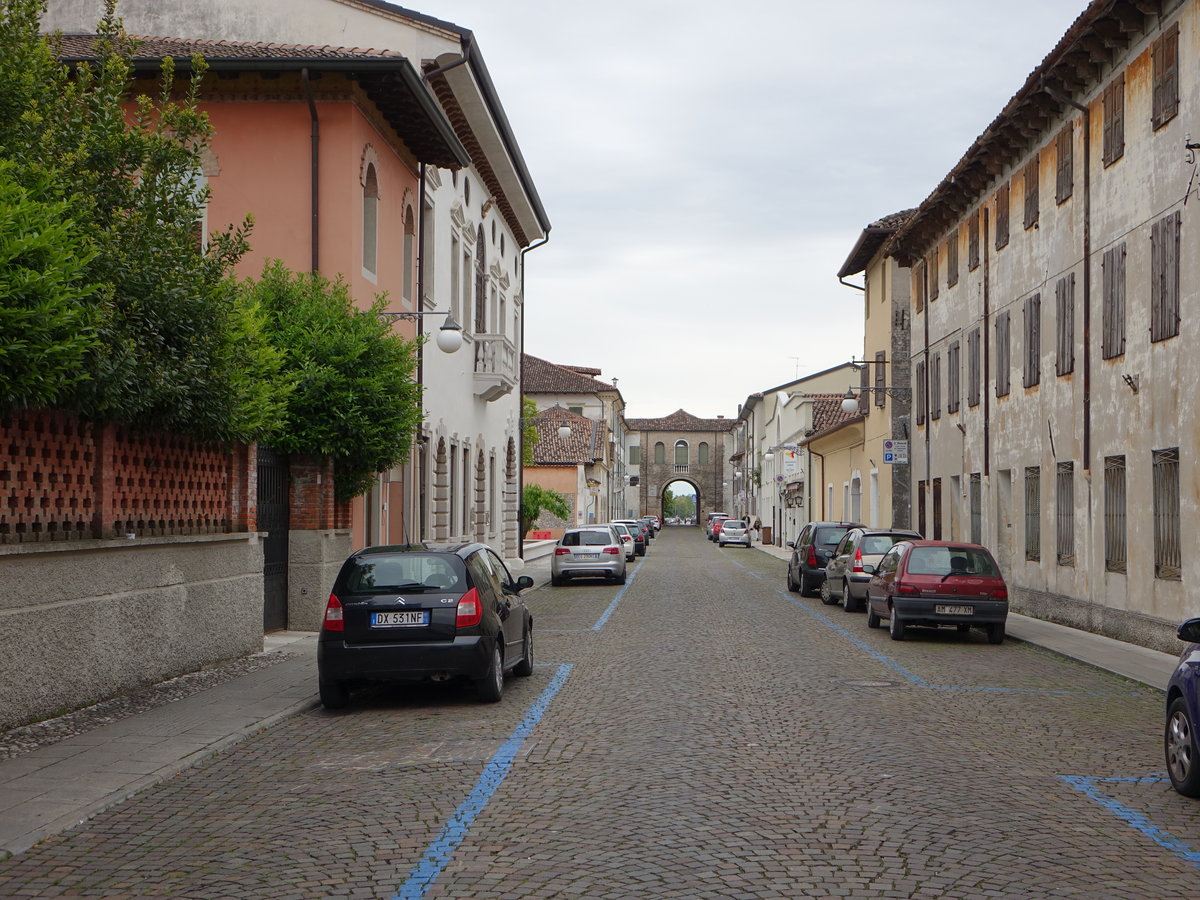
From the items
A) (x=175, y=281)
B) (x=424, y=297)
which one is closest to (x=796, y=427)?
(x=424, y=297)

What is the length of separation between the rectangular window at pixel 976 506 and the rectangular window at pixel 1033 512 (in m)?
3.32

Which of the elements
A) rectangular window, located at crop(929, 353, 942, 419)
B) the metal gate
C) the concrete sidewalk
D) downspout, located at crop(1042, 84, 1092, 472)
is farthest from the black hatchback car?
rectangular window, located at crop(929, 353, 942, 419)

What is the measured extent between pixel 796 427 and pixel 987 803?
60807mm

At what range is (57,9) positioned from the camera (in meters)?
25.4

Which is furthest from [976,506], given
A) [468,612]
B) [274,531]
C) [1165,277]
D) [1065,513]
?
[468,612]

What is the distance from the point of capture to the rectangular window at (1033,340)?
75.9ft

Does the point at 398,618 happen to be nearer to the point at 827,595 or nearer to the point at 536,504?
the point at 827,595

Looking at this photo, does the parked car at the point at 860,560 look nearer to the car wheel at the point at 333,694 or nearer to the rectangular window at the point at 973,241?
the rectangular window at the point at 973,241

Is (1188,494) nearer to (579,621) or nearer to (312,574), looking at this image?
(579,621)

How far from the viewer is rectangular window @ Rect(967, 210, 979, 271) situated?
1102 inches

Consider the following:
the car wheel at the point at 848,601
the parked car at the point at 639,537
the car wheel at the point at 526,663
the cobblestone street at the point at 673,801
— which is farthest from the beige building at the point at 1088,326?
the parked car at the point at 639,537

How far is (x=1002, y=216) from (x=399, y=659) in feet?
61.5

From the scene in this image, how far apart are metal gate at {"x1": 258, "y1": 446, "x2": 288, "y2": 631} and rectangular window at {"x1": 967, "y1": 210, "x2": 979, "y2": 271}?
16.6 metres

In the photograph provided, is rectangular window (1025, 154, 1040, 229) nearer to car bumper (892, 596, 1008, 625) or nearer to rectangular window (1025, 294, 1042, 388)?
rectangular window (1025, 294, 1042, 388)
